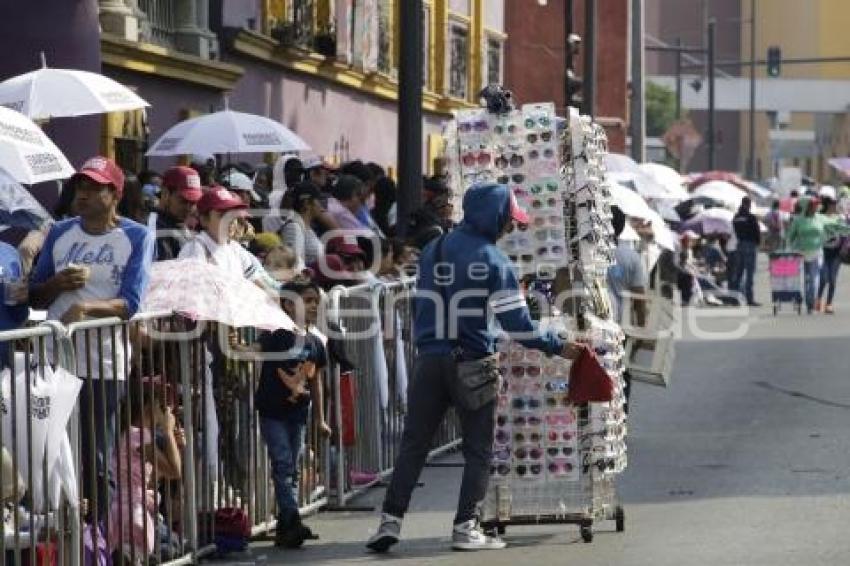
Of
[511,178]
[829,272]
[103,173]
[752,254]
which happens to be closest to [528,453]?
[511,178]

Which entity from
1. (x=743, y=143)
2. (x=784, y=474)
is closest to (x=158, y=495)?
(x=784, y=474)

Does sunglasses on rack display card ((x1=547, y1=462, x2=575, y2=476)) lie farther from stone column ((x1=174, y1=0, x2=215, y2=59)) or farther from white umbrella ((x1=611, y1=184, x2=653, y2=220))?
stone column ((x1=174, y1=0, x2=215, y2=59))

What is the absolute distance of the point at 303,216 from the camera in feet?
57.7

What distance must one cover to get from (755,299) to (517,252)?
28078mm

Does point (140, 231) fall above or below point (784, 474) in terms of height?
above

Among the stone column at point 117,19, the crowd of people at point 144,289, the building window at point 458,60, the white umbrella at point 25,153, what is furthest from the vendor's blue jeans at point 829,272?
the white umbrella at point 25,153

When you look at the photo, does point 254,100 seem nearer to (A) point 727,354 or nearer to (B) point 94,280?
(A) point 727,354

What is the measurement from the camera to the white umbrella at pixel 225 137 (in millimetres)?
19531

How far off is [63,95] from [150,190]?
1.27 meters

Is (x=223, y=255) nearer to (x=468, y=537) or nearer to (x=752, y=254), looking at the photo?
(x=468, y=537)

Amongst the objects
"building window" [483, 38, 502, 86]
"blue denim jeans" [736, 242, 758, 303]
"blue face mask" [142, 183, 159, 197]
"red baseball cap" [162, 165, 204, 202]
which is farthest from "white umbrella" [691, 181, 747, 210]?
"red baseball cap" [162, 165, 204, 202]

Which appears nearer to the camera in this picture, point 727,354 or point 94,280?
point 94,280

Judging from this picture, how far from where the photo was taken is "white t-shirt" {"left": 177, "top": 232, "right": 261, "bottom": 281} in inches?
513

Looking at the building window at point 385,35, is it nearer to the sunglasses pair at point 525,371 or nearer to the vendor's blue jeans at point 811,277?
the vendor's blue jeans at point 811,277
